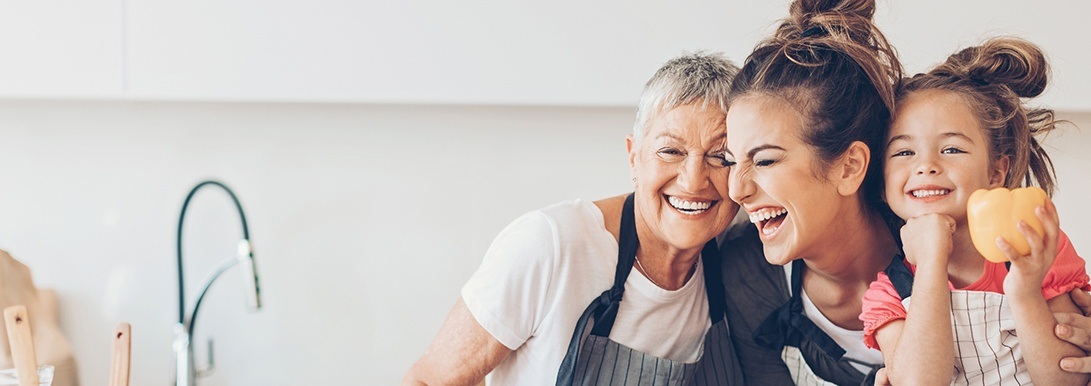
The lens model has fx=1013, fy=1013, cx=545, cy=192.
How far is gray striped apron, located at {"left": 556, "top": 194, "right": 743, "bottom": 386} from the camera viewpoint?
1487 mm

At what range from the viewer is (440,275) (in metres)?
2.28

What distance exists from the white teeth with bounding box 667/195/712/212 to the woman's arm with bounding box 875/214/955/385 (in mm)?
315

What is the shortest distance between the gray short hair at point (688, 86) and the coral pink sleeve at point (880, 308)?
32cm

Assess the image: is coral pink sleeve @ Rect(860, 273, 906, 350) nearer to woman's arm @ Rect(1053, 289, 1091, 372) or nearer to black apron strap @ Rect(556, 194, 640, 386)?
woman's arm @ Rect(1053, 289, 1091, 372)

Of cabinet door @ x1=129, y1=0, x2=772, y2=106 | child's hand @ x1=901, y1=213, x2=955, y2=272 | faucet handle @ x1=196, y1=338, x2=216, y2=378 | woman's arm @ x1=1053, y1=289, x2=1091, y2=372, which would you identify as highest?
cabinet door @ x1=129, y1=0, x2=772, y2=106

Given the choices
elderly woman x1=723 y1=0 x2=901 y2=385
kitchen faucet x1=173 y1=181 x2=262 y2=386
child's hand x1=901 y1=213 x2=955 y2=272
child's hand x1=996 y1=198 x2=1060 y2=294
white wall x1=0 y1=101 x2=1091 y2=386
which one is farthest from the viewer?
white wall x1=0 y1=101 x2=1091 y2=386

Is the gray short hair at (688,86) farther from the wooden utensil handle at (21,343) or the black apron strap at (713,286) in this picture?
the wooden utensil handle at (21,343)

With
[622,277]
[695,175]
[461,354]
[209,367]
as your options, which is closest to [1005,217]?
[695,175]

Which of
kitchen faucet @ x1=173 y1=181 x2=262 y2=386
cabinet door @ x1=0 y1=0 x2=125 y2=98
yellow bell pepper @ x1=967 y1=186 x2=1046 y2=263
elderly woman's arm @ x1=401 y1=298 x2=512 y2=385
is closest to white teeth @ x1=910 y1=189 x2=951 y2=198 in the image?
yellow bell pepper @ x1=967 y1=186 x2=1046 y2=263

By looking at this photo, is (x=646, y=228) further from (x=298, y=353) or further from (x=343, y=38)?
(x=298, y=353)

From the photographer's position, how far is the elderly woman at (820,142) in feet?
4.40

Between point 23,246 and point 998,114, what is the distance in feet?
6.21

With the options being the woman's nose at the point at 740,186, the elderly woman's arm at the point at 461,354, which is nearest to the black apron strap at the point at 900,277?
the woman's nose at the point at 740,186

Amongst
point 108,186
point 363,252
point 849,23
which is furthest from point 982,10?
point 108,186
